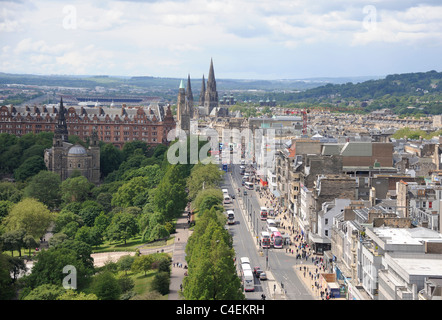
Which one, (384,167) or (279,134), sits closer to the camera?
(384,167)

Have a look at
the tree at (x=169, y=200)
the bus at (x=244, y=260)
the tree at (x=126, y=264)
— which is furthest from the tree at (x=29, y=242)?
the bus at (x=244, y=260)

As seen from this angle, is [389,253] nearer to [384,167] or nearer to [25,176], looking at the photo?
[384,167]

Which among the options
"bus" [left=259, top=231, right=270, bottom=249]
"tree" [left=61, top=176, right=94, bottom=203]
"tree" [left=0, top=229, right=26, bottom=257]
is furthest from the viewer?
"tree" [left=61, top=176, right=94, bottom=203]

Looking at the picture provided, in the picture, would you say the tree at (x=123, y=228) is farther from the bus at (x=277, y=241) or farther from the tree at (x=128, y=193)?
the bus at (x=277, y=241)

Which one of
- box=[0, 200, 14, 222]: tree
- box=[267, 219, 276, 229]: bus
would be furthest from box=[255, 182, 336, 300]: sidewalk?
box=[0, 200, 14, 222]: tree

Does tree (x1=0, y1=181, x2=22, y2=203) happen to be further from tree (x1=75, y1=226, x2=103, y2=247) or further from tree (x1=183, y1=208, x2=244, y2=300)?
tree (x1=183, y1=208, x2=244, y2=300)

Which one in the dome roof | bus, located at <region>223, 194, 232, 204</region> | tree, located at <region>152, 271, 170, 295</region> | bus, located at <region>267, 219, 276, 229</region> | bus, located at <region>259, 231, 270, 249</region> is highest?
the dome roof
